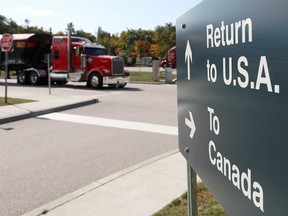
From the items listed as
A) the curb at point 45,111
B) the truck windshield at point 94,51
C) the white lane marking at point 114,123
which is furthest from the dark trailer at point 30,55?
the white lane marking at point 114,123

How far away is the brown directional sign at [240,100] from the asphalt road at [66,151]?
316 centimetres

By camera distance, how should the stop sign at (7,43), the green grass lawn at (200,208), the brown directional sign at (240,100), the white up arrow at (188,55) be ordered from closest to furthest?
1. the brown directional sign at (240,100)
2. the white up arrow at (188,55)
3. the green grass lawn at (200,208)
4. the stop sign at (7,43)

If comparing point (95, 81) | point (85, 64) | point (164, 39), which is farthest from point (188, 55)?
point (164, 39)

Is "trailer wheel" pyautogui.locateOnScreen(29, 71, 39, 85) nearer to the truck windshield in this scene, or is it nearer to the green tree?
the truck windshield

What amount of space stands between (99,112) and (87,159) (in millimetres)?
5744

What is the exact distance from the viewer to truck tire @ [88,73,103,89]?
67.8 feet

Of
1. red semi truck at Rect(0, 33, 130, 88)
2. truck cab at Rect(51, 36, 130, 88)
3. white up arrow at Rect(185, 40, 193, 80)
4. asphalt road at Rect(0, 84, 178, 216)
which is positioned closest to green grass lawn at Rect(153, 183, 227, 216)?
asphalt road at Rect(0, 84, 178, 216)

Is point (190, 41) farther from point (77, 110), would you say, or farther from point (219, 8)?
point (77, 110)

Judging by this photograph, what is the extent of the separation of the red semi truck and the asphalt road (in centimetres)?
886

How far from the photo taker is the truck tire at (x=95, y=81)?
2066cm

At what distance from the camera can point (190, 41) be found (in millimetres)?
2039

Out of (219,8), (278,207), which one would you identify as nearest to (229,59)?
(219,8)

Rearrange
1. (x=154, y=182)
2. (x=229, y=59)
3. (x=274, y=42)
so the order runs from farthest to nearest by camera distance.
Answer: (x=154, y=182) → (x=229, y=59) → (x=274, y=42)

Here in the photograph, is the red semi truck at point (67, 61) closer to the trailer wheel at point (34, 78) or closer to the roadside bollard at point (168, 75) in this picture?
the trailer wheel at point (34, 78)
